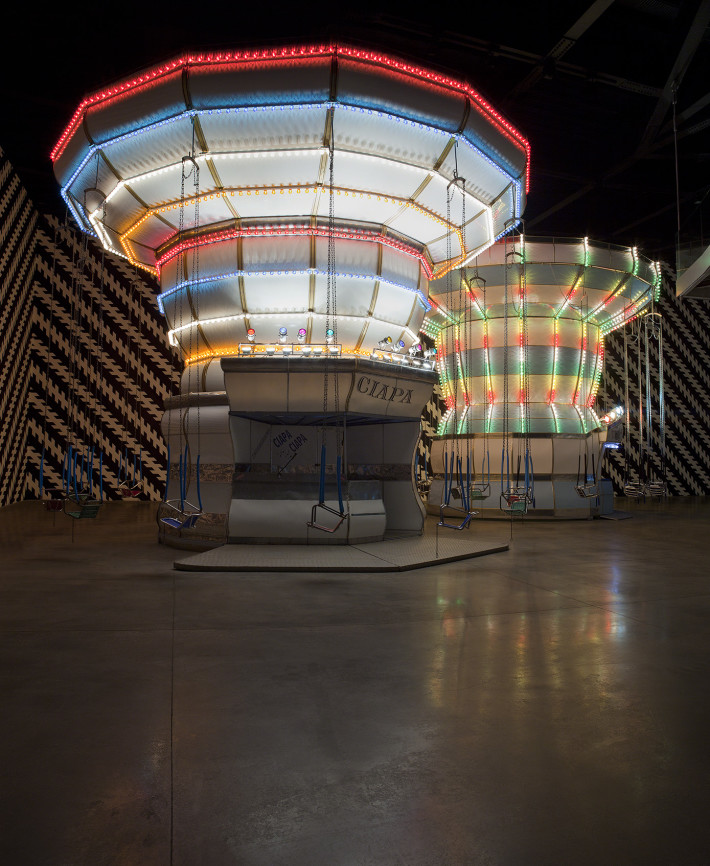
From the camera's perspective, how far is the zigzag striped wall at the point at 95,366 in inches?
979

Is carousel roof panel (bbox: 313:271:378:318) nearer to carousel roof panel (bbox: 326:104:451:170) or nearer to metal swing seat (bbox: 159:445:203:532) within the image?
carousel roof panel (bbox: 326:104:451:170)

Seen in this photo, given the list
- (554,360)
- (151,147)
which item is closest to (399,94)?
(151,147)

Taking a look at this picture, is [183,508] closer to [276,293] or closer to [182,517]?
[182,517]

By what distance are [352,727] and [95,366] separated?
24.4 m

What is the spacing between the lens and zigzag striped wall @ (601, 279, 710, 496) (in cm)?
3022

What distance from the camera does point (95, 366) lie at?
25547 millimetres

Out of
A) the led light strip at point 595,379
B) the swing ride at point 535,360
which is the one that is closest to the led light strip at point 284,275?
the swing ride at point 535,360

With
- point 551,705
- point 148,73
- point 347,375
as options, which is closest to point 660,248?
point 347,375

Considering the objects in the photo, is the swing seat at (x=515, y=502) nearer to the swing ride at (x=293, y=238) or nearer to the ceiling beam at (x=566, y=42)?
the swing ride at (x=293, y=238)

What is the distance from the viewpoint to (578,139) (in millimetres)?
20328

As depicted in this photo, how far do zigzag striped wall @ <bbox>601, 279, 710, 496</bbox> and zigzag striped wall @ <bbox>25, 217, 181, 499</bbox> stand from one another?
2039cm

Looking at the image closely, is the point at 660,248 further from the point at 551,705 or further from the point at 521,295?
the point at 551,705

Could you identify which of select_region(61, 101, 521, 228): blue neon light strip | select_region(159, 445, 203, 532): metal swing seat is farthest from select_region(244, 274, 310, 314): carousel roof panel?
select_region(159, 445, 203, 532): metal swing seat

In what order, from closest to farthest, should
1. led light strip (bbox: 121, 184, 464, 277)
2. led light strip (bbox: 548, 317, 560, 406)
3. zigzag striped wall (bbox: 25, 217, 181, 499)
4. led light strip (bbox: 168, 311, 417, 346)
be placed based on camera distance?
led light strip (bbox: 121, 184, 464, 277) → led light strip (bbox: 168, 311, 417, 346) → led light strip (bbox: 548, 317, 560, 406) → zigzag striped wall (bbox: 25, 217, 181, 499)
